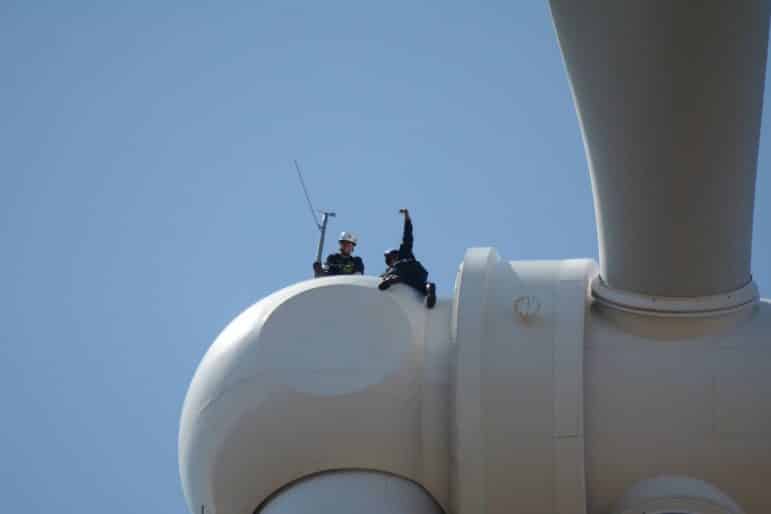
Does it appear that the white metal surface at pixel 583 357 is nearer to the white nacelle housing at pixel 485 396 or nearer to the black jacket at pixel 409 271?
the white nacelle housing at pixel 485 396

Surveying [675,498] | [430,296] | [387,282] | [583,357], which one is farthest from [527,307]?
[675,498]

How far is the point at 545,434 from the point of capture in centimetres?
1180

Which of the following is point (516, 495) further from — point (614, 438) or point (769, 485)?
point (769, 485)

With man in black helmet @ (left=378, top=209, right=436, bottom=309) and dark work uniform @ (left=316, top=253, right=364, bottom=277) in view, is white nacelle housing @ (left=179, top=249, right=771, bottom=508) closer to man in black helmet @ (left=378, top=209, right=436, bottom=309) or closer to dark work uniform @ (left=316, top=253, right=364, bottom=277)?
man in black helmet @ (left=378, top=209, right=436, bottom=309)

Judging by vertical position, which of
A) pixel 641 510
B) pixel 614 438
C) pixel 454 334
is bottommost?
pixel 641 510

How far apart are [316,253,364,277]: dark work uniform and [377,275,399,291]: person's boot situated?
2.72 m

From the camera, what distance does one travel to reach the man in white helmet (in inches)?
651

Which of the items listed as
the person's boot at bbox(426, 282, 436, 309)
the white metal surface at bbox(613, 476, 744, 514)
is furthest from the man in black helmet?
the white metal surface at bbox(613, 476, 744, 514)

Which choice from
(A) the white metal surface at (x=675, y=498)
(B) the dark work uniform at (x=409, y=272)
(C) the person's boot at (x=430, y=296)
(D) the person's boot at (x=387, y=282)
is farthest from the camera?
(B) the dark work uniform at (x=409, y=272)

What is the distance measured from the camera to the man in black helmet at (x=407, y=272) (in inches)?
536

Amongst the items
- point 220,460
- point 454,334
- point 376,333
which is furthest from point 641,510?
point 220,460

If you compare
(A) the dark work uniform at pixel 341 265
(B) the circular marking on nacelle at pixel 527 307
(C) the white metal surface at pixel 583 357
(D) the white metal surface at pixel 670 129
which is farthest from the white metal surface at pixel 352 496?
(A) the dark work uniform at pixel 341 265

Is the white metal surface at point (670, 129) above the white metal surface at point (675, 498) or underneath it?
above

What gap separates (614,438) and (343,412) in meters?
3.18
